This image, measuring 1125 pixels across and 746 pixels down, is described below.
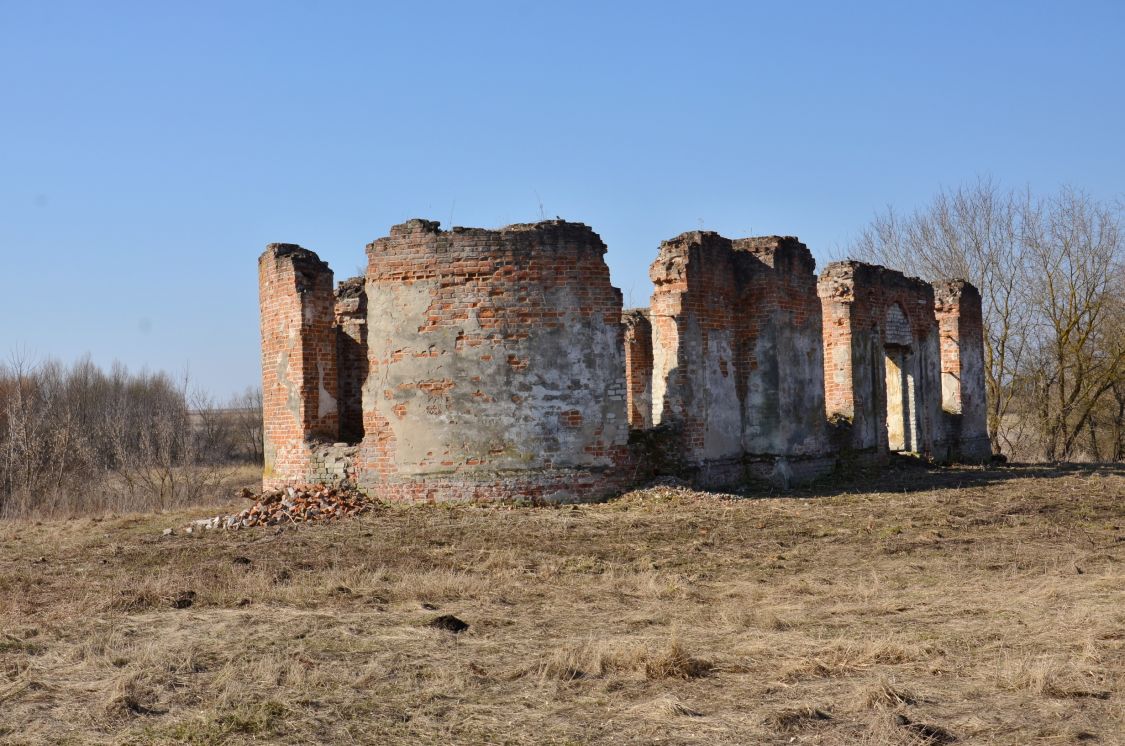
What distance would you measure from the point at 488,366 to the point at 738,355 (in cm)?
430

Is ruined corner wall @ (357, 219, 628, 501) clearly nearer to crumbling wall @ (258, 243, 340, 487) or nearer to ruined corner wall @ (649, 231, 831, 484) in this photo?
crumbling wall @ (258, 243, 340, 487)

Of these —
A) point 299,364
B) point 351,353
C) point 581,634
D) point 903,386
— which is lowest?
point 581,634

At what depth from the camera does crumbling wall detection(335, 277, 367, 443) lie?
14367 mm

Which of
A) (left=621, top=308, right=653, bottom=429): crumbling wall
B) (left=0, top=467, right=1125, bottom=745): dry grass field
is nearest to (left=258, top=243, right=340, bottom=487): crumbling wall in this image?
(left=0, top=467, right=1125, bottom=745): dry grass field

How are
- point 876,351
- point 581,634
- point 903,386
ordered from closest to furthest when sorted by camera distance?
point 581,634 → point 876,351 → point 903,386

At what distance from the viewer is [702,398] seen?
13.8m

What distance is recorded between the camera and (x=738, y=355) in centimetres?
1489

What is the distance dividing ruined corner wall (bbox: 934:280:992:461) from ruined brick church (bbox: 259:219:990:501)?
4.23m

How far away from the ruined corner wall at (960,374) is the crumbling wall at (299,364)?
40.6ft

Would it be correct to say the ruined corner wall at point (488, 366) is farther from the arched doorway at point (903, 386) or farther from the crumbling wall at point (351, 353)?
the arched doorway at point (903, 386)

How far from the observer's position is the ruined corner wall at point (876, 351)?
55.1 feet

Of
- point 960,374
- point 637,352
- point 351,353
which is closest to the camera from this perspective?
point 351,353

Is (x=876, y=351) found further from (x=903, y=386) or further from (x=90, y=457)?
(x=90, y=457)

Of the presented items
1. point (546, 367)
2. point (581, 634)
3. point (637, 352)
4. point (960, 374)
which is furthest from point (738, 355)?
point (581, 634)
